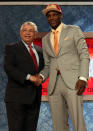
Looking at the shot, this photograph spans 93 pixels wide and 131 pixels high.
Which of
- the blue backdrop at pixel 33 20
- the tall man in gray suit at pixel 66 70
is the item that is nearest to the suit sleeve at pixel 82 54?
the tall man in gray suit at pixel 66 70

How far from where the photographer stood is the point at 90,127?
12.4ft

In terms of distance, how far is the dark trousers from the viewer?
2.51 m

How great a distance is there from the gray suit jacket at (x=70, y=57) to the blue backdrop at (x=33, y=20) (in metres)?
1.31

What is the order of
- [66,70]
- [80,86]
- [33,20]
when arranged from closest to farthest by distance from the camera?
1. [80,86]
2. [66,70]
3. [33,20]

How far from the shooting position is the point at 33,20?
377 centimetres

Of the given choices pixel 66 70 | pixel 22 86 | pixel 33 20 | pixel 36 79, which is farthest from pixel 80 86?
pixel 33 20

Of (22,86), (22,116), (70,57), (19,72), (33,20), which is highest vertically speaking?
(33,20)

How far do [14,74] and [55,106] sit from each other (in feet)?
1.56

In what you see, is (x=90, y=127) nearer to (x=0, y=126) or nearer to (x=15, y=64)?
(x=0, y=126)

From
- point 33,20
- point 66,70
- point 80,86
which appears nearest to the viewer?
point 80,86

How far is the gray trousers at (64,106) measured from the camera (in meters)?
2.39

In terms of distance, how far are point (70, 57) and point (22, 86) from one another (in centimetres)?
53

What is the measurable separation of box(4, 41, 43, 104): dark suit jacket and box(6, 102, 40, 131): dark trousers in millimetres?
62

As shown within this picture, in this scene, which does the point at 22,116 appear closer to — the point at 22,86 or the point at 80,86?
the point at 22,86
